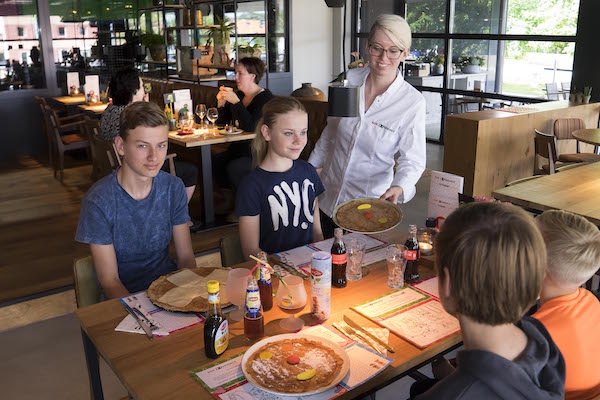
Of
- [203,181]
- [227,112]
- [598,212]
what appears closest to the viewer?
[598,212]

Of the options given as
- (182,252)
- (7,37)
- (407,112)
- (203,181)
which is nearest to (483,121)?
(203,181)

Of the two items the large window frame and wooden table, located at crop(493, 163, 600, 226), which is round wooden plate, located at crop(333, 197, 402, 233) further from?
the large window frame

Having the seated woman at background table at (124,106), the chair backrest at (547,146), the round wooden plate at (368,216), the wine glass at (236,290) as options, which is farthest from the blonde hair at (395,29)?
the chair backrest at (547,146)

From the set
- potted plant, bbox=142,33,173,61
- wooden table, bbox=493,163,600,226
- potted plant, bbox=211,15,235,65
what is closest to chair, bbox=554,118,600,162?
wooden table, bbox=493,163,600,226

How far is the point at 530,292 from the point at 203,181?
13.1ft

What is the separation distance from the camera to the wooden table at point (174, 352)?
1.44 meters

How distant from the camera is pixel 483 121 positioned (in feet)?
18.4

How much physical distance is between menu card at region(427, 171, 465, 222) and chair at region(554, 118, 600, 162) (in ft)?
14.0

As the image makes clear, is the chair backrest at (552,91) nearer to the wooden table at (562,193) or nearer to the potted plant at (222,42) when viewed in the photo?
the wooden table at (562,193)

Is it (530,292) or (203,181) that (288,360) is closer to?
(530,292)

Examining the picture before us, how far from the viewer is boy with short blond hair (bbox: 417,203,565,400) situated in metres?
1.10

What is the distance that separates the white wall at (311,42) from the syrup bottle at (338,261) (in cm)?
754

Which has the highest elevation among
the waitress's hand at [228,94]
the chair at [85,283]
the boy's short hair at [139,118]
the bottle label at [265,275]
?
the boy's short hair at [139,118]

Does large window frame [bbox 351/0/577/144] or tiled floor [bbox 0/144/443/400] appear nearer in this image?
tiled floor [bbox 0/144/443/400]
